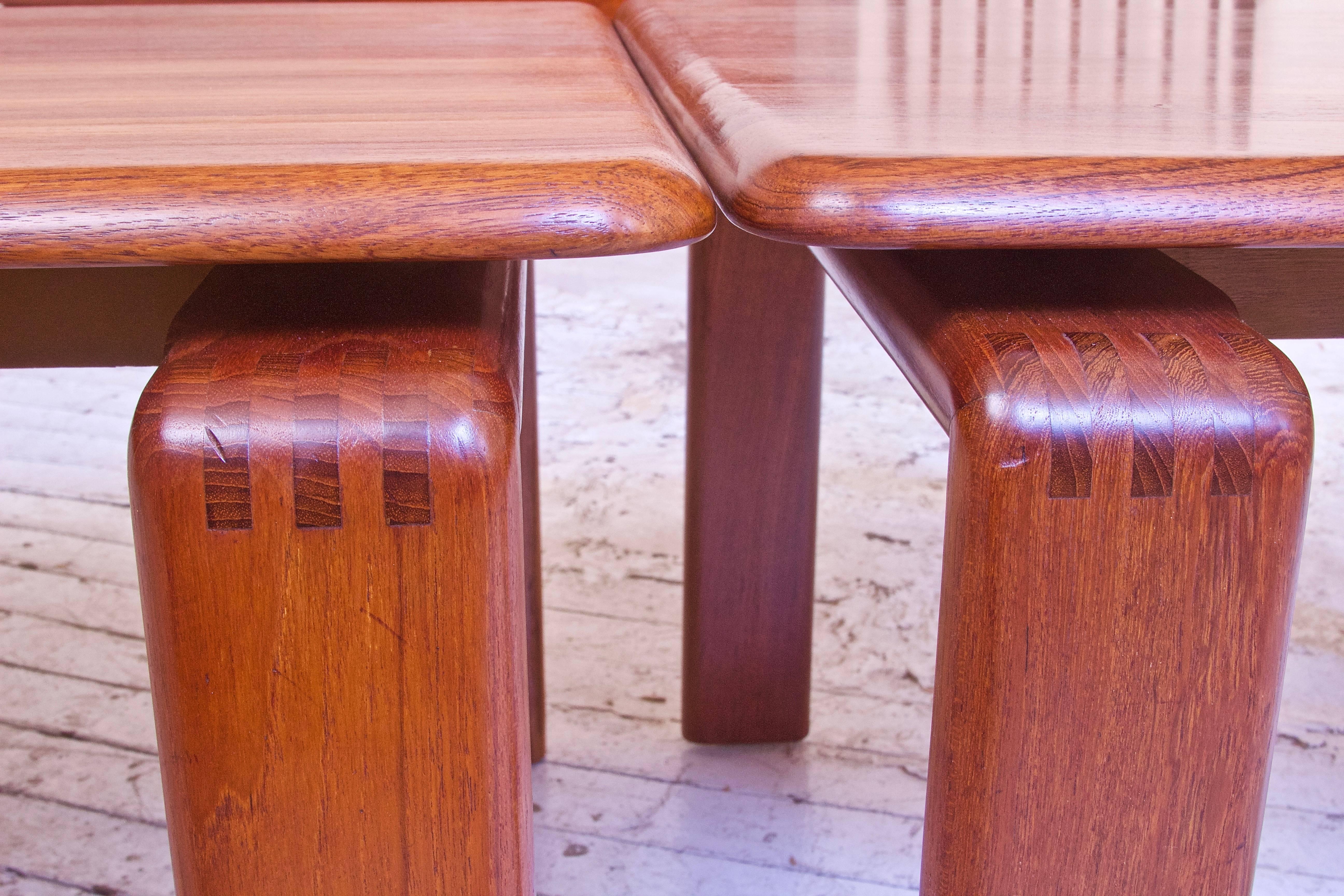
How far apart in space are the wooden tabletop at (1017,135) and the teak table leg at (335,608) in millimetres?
118

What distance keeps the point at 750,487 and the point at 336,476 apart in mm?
638

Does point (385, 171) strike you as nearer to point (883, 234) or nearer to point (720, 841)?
point (883, 234)

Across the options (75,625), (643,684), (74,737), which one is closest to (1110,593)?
(643,684)

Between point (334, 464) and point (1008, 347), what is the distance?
20cm

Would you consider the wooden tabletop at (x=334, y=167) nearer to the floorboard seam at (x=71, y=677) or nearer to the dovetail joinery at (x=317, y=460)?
the dovetail joinery at (x=317, y=460)

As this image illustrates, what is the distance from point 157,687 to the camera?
40 cm

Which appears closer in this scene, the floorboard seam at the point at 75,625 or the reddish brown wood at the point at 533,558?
the reddish brown wood at the point at 533,558

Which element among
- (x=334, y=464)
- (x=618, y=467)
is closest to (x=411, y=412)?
(x=334, y=464)

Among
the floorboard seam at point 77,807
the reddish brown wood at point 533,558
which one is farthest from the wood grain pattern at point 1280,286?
the floorboard seam at point 77,807

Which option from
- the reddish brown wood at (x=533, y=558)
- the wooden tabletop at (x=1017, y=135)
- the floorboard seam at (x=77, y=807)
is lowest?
the floorboard seam at (x=77, y=807)

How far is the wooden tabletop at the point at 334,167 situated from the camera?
0.34 meters

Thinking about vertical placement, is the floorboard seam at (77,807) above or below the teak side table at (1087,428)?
below

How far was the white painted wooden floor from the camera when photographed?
92cm

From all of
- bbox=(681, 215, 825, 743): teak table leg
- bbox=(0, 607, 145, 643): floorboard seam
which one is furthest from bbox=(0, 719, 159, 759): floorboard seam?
bbox=(681, 215, 825, 743): teak table leg
